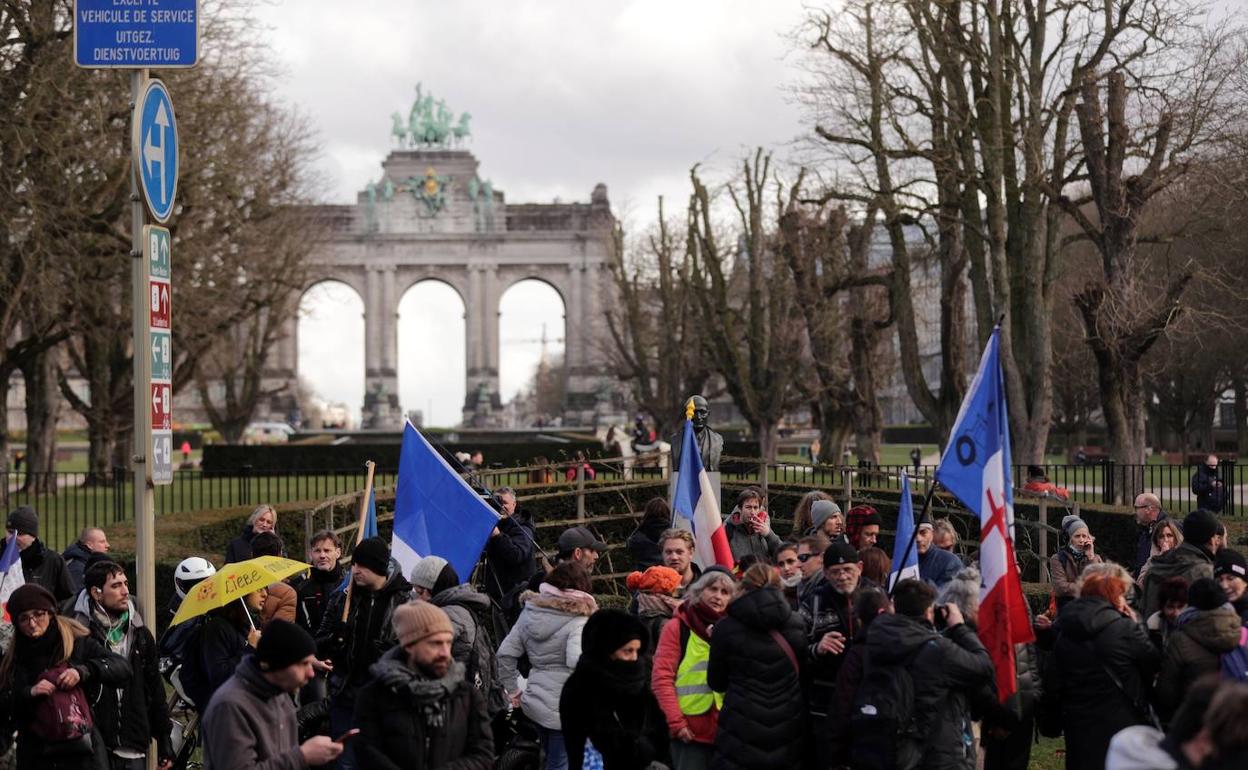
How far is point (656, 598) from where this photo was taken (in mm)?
8219

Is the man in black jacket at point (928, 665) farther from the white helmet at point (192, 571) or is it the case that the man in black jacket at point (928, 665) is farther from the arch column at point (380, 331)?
the arch column at point (380, 331)

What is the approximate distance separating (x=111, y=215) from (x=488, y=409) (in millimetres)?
62868

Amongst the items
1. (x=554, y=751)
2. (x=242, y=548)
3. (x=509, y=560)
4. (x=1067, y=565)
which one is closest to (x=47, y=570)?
(x=242, y=548)

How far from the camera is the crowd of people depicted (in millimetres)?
5855

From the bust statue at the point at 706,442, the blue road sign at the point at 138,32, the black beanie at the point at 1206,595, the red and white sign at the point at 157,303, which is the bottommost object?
the black beanie at the point at 1206,595

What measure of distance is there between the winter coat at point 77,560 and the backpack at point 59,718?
469cm

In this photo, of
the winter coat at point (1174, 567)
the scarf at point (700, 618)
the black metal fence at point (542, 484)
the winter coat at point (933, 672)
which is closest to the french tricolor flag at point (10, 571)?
the scarf at point (700, 618)

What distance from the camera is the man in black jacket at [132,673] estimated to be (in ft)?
24.7

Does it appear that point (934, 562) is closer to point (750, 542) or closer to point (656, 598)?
point (750, 542)

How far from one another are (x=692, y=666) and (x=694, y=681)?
0.27ft

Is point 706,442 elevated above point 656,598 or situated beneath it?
elevated above

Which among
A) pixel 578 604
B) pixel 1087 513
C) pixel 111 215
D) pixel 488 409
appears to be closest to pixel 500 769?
pixel 578 604

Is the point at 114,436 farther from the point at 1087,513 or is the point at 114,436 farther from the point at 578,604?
the point at 578,604

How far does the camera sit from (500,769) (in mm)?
8453
